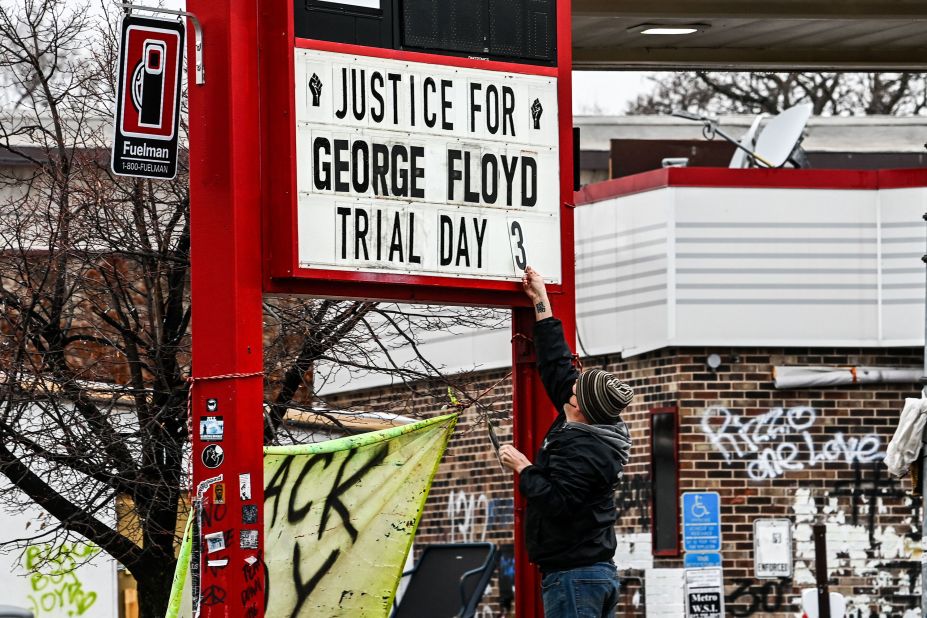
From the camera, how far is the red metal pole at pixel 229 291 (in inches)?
283

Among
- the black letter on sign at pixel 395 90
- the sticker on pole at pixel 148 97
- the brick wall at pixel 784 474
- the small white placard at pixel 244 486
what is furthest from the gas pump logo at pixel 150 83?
the brick wall at pixel 784 474

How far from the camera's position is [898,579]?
16.6 meters

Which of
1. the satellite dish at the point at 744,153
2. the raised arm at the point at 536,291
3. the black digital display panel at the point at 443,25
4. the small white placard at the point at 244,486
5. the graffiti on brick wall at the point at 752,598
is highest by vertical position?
the satellite dish at the point at 744,153

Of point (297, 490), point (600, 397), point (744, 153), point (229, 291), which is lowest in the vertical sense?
point (297, 490)

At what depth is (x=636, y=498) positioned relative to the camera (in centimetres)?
1738

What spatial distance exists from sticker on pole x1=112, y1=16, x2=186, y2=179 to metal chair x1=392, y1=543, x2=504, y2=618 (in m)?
8.32

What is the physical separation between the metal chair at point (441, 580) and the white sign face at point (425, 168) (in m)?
7.49

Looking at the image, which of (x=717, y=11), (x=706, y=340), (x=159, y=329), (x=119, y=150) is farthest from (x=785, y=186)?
(x=119, y=150)

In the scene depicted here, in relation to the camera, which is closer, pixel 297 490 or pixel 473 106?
pixel 473 106

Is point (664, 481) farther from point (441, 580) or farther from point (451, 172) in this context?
point (451, 172)

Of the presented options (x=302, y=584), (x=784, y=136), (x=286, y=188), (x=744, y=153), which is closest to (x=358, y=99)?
(x=286, y=188)

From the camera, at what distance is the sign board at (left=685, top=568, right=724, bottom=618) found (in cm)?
1641

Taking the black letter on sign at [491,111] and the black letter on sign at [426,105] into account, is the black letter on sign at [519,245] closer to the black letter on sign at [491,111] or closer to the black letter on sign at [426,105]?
the black letter on sign at [491,111]

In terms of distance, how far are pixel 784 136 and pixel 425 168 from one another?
1150 centimetres
